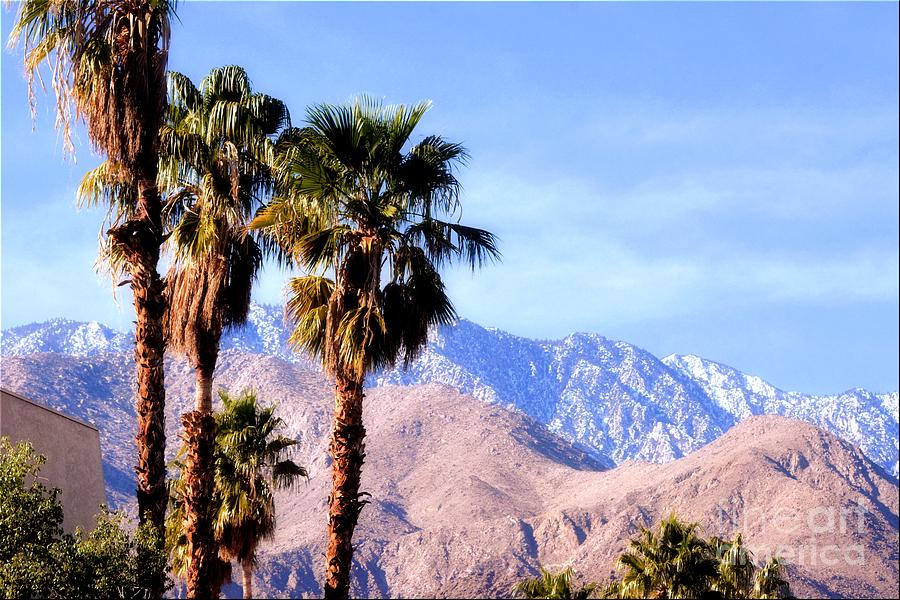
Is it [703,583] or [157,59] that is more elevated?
[157,59]

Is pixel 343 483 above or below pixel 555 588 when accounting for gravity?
above

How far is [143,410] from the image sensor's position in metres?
17.0

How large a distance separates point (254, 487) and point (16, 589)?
581 inches

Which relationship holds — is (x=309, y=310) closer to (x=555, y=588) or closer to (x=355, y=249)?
(x=355, y=249)

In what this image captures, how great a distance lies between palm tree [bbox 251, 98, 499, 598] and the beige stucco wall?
5.45 meters

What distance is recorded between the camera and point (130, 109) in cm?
1745

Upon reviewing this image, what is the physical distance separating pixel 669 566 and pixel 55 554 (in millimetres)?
26586

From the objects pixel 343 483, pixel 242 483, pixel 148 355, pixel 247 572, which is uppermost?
pixel 148 355

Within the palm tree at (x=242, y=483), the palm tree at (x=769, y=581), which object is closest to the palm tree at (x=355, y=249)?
the palm tree at (x=242, y=483)

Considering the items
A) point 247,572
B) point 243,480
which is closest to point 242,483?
point 243,480

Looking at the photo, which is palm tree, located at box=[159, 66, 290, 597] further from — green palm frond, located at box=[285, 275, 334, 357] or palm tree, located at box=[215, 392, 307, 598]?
palm tree, located at box=[215, 392, 307, 598]

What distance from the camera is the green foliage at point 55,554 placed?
16078 mm

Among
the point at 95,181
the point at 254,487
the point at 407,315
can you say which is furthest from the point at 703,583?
the point at 95,181

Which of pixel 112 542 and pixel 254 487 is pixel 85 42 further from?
pixel 254 487
